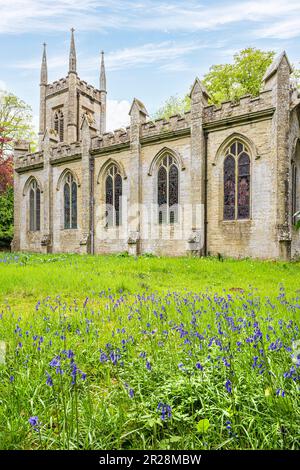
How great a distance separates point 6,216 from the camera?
26.1 meters

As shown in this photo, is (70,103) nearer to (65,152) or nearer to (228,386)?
(65,152)

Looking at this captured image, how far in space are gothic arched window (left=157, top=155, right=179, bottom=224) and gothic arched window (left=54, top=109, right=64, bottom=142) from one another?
19.1 m

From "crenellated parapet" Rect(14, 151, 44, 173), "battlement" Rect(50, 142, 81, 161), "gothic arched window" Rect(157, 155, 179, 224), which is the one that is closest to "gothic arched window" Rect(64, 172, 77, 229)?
"battlement" Rect(50, 142, 81, 161)

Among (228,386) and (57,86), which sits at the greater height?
(57,86)

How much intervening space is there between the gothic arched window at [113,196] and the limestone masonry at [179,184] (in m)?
0.07

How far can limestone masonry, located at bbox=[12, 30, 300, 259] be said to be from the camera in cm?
1377

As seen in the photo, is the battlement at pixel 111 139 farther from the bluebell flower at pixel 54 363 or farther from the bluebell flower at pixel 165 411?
the bluebell flower at pixel 165 411

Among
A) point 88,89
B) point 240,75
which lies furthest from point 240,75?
point 88,89

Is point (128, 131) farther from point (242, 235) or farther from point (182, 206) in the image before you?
point (242, 235)

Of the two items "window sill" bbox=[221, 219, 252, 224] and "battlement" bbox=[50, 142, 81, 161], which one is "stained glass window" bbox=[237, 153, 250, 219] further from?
"battlement" bbox=[50, 142, 81, 161]

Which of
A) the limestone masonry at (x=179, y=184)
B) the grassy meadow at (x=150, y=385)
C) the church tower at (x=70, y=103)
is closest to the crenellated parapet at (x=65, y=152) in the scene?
the limestone masonry at (x=179, y=184)

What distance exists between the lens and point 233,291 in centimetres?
697

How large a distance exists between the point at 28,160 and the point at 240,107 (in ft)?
58.4

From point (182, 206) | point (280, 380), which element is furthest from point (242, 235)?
point (280, 380)
